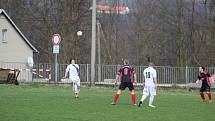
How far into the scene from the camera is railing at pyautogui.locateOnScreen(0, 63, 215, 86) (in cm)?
4080

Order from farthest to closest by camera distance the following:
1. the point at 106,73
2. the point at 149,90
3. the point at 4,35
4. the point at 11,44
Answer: the point at 11,44 < the point at 4,35 < the point at 106,73 < the point at 149,90

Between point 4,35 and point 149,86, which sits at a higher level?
point 4,35

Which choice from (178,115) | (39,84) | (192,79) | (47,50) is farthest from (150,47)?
(178,115)

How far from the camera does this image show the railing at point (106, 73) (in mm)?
40800

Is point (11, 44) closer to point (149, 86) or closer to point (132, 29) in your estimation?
point (132, 29)

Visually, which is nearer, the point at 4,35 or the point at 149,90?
the point at 149,90

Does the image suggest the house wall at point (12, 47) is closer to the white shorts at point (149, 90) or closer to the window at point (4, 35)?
the window at point (4, 35)

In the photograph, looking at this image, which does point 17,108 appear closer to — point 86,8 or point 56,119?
point 56,119

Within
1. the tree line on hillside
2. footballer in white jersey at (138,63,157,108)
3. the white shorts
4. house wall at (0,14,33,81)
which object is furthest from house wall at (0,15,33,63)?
the white shorts

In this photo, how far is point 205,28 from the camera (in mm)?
50500

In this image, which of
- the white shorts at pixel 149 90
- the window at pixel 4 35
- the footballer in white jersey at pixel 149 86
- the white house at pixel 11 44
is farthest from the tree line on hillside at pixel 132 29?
the white shorts at pixel 149 90

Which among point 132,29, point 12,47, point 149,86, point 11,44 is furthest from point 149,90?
point 132,29

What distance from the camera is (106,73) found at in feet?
138

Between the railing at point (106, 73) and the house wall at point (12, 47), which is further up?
the house wall at point (12, 47)
